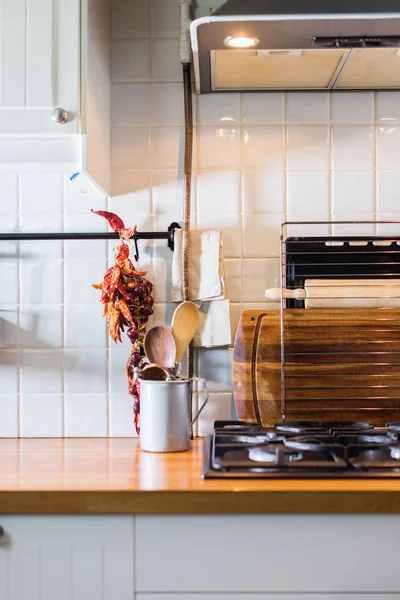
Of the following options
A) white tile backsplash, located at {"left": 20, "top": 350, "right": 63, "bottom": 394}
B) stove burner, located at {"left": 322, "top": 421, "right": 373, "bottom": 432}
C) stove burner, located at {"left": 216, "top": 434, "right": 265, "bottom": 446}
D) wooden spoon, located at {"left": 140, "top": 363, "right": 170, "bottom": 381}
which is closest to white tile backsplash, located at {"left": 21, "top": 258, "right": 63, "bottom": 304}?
white tile backsplash, located at {"left": 20, "top": 350, "right": 63, "bottom": 394}

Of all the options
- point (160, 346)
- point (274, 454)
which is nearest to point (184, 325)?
point (160, 346)

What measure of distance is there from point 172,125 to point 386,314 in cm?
65

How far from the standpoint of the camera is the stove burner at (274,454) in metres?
1.12

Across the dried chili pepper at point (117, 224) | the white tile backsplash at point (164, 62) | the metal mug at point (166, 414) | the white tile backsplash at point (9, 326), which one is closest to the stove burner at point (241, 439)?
the metal mug at point (166, 414)

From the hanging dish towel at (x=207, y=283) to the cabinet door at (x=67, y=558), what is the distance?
59cm

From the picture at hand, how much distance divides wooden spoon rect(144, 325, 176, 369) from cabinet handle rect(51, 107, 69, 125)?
0.45 metres

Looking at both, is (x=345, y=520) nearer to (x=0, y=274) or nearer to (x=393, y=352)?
(x=393, y=352)

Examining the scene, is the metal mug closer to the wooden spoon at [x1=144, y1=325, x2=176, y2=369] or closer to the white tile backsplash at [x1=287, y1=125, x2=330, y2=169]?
the wooden spoon at [x1=144, y1=325, x2=176, y2=369]

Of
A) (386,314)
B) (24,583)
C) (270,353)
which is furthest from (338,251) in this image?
(24,583)

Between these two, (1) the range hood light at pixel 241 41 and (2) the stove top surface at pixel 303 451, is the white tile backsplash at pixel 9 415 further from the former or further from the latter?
(1) the range hood light at pixel 241 41

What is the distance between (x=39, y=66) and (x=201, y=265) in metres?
0.54

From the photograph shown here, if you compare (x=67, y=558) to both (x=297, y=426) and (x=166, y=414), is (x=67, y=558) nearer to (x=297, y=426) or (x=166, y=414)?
(x=166, y=414)

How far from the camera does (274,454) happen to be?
114 centimetres

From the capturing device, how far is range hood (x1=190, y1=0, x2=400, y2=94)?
1219 millimetres
